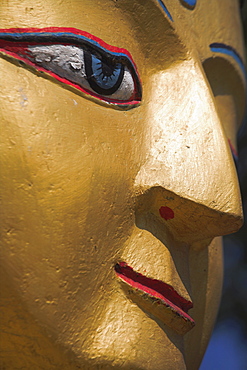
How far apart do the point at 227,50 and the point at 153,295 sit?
2.51 feet

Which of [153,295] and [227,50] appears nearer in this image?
[153,295]

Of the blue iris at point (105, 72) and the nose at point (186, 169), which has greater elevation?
the blue iris at point (105, 72)

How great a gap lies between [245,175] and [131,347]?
2.34 m

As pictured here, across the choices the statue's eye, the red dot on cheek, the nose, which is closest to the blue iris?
the statue's eye

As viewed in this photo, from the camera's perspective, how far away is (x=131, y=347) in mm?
920

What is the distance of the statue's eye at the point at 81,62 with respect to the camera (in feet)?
3.06

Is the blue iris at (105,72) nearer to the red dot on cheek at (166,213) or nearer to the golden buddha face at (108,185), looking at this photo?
the golden buddha face at (108,185)

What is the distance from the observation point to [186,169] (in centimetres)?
104

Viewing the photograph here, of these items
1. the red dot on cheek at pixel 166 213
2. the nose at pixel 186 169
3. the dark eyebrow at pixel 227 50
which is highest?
the dark eyebrow at pixel 227 50

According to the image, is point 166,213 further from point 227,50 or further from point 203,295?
point 227,50

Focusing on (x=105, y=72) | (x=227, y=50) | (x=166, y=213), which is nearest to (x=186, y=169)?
(x=166, y=213)

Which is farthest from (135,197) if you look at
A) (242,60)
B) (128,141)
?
(242,60)

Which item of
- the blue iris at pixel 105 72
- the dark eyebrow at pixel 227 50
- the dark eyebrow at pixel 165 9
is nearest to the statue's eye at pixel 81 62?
the blue iris at pixel 105 72

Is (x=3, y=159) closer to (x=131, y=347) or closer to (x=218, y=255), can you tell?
(x=131, y=347)
